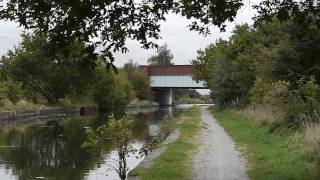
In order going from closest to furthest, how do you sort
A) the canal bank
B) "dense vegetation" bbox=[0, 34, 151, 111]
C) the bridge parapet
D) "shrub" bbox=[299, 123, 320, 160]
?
the canal bank → "shrub" bbox=[299, 123, 320, 160] → "dense vegetation" bbox=[0, 34, 151, 111] → the bridge parapet

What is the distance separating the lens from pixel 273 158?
55.5 ft

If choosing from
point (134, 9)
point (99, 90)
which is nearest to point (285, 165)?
point (134, 9)

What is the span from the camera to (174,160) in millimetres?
17125

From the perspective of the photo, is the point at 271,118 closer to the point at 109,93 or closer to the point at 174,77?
the point at 109,93

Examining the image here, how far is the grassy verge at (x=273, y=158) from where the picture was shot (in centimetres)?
1373

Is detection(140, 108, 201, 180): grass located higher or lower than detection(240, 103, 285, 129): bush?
lower

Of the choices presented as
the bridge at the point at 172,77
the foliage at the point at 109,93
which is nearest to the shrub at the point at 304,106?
the foliage at the point at 109,93

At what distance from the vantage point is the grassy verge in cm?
1373

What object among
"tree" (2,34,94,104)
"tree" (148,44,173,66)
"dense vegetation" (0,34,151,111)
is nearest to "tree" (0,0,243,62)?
"dense vegetation" (0,34,151,111)

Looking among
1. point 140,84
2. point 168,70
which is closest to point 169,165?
point 168,70

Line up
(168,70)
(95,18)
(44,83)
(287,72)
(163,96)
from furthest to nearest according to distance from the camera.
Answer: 1. (163,96)
2. (168,70)
3. (44,83)
4. (287,72)
5. (95,18)

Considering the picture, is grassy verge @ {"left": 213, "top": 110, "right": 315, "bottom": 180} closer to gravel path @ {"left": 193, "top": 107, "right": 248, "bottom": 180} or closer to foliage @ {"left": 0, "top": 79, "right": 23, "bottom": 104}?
gravel path @ {"left": 193, "top": 107, "right": 248, "bottom": 180}

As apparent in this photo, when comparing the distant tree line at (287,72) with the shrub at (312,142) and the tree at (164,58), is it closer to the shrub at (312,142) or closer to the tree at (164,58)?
the shrub at (312,142)

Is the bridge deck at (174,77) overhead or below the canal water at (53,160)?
overhead
